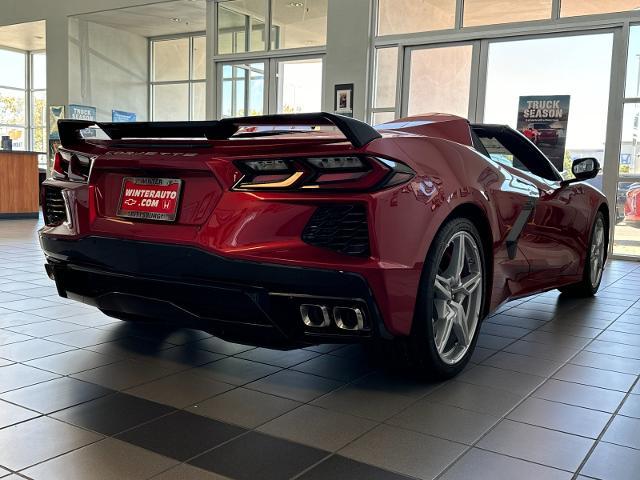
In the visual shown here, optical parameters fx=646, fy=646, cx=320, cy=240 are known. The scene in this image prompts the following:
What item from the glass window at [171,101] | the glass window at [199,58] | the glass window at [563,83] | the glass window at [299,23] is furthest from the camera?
the glass window at [171,101]

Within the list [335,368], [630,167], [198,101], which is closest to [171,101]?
[198,101]

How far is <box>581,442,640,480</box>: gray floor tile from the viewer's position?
75.7 inches

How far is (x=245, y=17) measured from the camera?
12.9 metres

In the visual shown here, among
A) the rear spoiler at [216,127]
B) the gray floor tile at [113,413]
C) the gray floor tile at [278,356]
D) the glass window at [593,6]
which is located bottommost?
the gray floor tile at [278,356]

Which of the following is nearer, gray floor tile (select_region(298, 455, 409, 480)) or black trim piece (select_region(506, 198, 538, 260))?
gray floor tile (select_region(298, 455, 409, 480))

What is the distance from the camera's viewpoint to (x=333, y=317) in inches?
89.2

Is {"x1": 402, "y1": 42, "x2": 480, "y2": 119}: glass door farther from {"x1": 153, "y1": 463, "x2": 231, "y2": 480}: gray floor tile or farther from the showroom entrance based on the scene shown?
{"x1": 153, "y1": 463, "x2": 231, "y2": 480}: gray floor tile

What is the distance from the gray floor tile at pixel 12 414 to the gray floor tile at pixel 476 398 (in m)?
1.49

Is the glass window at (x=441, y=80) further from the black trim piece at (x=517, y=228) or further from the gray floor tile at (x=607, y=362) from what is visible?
the gray floor tile at (x=607, y=362)

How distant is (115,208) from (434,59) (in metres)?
8.78

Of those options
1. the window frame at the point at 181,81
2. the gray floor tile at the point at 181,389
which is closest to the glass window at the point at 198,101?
the window frame at the point at 181,81

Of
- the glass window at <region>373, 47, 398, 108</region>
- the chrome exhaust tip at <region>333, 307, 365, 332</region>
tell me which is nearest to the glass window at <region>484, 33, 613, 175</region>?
the glass window at <region>373, 47, 398, 108</region>

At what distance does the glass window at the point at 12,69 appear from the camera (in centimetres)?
2203

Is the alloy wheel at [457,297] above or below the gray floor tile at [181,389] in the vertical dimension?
above
